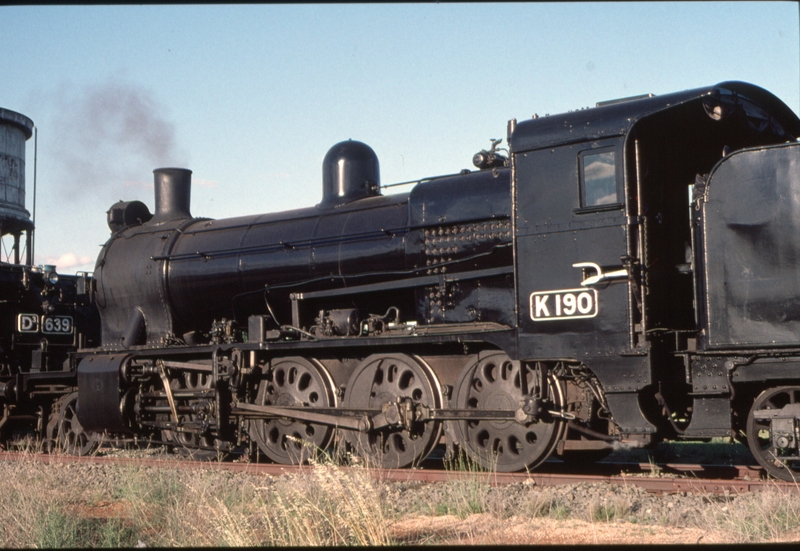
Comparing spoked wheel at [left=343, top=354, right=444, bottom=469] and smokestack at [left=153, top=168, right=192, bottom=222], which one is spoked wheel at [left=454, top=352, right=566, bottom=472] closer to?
spoked wheel at [left=343, top=354, right=444, bottom=469]

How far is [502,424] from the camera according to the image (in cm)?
854

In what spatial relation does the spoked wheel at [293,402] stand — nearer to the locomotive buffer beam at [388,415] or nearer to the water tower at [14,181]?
the locomotive buffer beam at [388,415]

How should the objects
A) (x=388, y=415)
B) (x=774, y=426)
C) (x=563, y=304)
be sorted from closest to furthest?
(x=774, y=426)
(x=563, y=304)
(x=388, y=415)

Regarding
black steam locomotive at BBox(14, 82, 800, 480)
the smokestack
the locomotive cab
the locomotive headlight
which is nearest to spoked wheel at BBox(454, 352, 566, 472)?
black steam locomotive at BBox(14, 82, 800, 480)

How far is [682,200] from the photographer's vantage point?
27.9 ft

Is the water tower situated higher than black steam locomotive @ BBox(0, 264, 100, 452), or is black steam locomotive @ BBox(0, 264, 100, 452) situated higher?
the water tower

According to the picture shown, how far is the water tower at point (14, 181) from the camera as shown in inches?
1109

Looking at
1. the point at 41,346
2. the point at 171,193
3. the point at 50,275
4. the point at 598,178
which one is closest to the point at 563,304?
the point at 598,178

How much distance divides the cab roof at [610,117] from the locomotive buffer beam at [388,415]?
8.27ft

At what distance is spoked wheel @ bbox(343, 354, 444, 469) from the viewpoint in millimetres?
8969

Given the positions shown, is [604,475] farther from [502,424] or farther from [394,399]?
[394,399]

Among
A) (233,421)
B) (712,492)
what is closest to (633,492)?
(712,492)

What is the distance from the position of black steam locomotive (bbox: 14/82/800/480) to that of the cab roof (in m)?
0.02

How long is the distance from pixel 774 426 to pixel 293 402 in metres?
5.24
